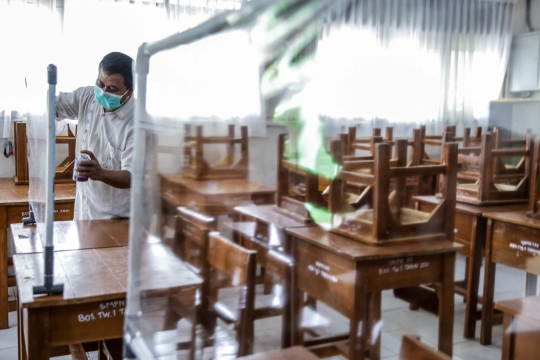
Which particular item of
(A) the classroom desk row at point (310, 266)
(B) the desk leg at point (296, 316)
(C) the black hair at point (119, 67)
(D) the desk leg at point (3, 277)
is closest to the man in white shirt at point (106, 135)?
(C) the black hair at point (119, 67)

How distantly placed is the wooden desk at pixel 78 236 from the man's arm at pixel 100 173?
137 millimetres

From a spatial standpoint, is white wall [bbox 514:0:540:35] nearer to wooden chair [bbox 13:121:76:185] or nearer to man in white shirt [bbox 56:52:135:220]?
man in white shirt [bbox 56:52:135:220]

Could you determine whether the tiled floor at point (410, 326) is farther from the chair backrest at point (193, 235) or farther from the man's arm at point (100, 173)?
the man's arm at point (100, 173)

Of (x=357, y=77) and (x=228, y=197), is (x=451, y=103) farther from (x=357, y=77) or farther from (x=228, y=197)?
(x=228, y=197)

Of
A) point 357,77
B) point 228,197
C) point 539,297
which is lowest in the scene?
point 539,297

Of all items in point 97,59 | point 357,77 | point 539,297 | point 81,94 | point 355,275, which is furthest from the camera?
point 97,59

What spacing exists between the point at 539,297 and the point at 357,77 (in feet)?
2.19

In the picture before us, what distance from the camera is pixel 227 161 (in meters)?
0.46

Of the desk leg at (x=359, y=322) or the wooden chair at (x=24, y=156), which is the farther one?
the wooden chair at (x=24, y=156)

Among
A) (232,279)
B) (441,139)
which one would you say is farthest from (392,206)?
(232,279)

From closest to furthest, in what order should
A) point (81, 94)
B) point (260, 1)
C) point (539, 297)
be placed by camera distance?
1. point (260, 1)
2. point (539, 297)
3. point (81, 94)

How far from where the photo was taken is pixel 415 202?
125cm

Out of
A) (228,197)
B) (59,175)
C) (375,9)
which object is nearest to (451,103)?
(375,9)

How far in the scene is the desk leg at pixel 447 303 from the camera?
936 millimetres
